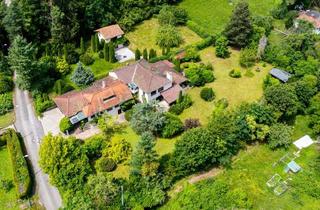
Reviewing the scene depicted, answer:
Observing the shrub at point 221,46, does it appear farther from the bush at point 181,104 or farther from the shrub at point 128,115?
the shrub at point 128,115

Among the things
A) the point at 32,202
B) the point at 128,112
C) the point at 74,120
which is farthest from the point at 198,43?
the point at 32,202

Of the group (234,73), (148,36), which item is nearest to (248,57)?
(234,73)

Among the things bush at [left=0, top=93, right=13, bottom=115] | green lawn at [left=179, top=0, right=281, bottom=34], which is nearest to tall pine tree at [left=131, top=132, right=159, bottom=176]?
bush at [left=0, top=93, right=13, bottom=115]

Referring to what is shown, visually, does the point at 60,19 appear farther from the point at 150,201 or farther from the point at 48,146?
the point at 150,201

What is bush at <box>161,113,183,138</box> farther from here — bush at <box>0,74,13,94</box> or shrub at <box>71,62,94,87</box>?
bush at <box>0,74,13,94</box>

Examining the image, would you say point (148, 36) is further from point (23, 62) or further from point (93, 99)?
point (23, 62)
